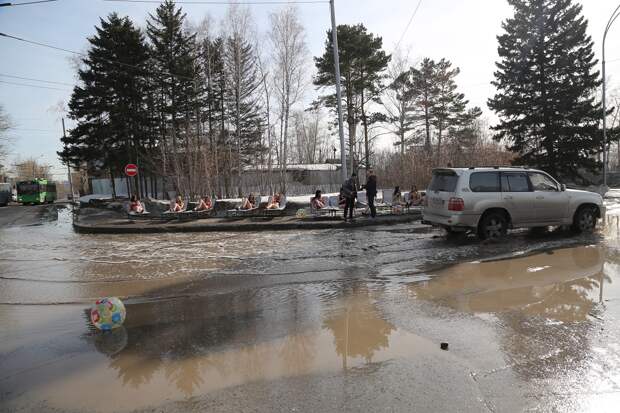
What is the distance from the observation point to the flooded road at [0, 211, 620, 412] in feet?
11.1

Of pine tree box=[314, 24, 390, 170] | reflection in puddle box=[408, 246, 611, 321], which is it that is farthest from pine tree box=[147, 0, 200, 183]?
reflection in puddle box=[408, 246, 611, 321]

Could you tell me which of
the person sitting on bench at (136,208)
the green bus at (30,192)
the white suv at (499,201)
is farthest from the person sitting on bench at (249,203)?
the green bus at (30,192)

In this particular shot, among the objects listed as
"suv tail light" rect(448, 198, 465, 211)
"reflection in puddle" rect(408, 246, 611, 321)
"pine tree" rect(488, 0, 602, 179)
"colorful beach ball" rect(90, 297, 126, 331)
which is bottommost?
"reflection in puddle" rect(408, 246, 611, 321)

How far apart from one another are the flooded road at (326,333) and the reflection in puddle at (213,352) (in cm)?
2

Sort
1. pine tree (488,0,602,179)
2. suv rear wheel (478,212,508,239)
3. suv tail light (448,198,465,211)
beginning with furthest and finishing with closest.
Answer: pine tree (488,0,602,179)
suv rear wheel (478,212,508,239)
suv tail light (448,198,465,211)

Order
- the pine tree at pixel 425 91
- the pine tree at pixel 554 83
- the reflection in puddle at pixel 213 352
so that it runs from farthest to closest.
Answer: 1. the pine tree at pixel 425 91
2. the pine tree at pixel 554 83
3. the reflection in puddle at pixel 213 352

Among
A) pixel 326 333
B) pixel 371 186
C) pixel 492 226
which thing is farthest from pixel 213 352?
pixel 371 186

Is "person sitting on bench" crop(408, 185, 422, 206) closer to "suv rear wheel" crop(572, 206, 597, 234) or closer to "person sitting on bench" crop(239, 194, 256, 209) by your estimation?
"person sitting on bench" crop(239, 194, 256, 209)

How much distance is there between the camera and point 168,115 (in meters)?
34.8

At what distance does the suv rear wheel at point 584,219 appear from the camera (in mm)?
10883

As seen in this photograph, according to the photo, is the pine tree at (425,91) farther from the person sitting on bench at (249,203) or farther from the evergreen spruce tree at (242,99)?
the person sitting on bench at (249,203)

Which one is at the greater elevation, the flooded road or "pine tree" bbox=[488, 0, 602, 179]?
"pine tree" bbox=[488, 0, 602, 179]

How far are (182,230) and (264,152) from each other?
799 inches

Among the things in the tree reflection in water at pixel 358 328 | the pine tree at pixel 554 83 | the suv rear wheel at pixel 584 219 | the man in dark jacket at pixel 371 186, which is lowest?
the tree reflection in water at pixel 358 328
